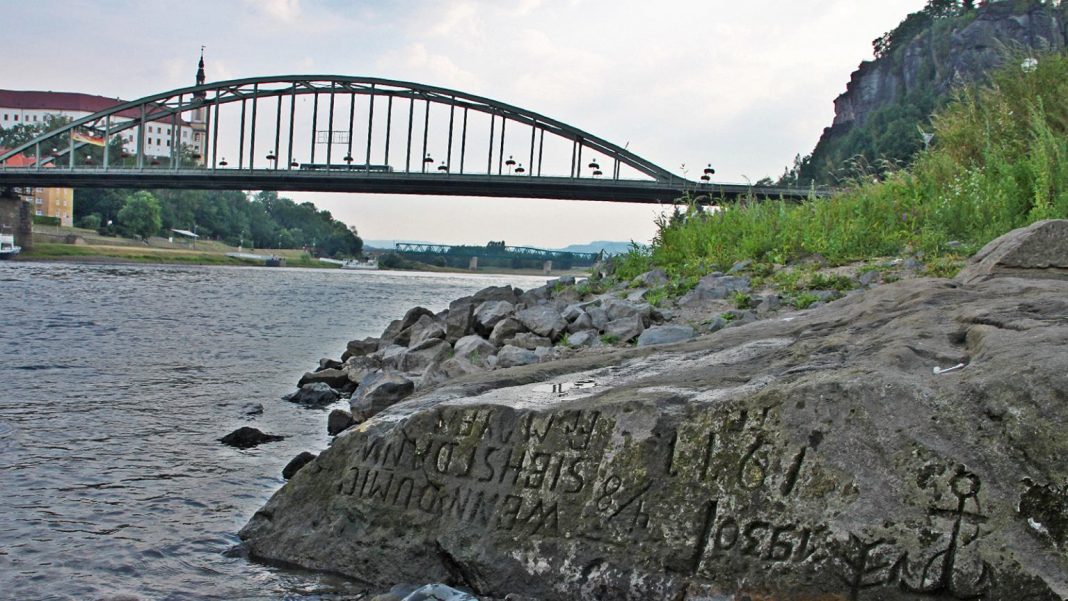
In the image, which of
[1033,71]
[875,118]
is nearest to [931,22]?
[875,118]

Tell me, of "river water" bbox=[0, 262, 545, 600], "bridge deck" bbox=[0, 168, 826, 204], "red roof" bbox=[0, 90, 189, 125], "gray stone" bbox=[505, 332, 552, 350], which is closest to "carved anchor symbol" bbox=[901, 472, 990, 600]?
"river water" bbox=[0, 262, 545, 600]

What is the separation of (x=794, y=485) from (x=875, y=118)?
150 meters

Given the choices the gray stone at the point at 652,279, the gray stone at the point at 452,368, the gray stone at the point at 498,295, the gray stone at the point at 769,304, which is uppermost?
the gray stone at the point at 652,279

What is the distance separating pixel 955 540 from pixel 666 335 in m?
4.82

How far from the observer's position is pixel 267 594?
15.4 feet

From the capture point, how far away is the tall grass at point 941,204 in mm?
9859

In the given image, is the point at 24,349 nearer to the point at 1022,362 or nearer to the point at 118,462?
the point at 118,462

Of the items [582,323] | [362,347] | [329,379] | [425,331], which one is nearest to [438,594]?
[582,323]

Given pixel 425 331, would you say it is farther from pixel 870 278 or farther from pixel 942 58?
pixel 942 58

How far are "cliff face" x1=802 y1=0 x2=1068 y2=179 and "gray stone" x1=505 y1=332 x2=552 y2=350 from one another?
105095mm

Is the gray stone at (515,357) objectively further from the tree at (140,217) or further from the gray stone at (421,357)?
the tree at (140,217)

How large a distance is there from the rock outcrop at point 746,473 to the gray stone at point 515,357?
418 centimetres

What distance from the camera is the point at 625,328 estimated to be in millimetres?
9688

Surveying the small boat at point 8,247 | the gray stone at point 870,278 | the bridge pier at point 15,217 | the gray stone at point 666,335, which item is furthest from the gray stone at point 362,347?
the bridge pier at point 15,217
